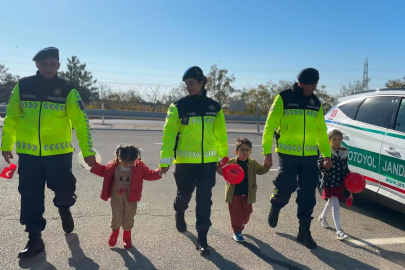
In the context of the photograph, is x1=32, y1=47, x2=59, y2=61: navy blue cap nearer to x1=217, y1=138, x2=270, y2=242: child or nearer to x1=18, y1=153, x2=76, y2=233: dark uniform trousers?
x1=18, y1=153, x2=76, y2=233: dark uniform trousers

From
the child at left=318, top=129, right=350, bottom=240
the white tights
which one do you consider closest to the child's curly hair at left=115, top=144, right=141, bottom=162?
the child at left=318, top=129, right=350, bottom=240

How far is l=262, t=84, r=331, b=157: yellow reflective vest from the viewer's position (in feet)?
12.5

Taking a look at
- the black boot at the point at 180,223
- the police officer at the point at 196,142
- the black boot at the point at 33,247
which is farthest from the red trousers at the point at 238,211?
the black boot at the point at 33,247

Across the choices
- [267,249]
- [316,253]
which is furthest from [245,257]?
[316,253]

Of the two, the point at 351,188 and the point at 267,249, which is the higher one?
the point at 351,188

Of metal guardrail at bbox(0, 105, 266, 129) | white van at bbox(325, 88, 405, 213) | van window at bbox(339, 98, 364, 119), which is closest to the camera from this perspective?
white van at bbox(325, 88, 405, 213)

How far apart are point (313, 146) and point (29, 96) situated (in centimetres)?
298

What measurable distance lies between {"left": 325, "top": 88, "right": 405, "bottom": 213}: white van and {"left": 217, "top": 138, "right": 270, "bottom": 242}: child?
1.62 metres

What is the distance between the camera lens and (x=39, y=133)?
10.9 feet

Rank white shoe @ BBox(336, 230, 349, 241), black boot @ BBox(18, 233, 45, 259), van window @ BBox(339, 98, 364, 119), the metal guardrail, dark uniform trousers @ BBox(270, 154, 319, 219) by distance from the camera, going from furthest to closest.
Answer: the metal guardrail < van window @ BBox(339, 98, 364, 119) < white shoe @ BBox(336, 230, 349, 241) < dark uniform trousers @ BBox(270, 154, 319, 219) < black boot @ BBox(18, 233, 45, 259)

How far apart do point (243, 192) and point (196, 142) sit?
34.1 inches

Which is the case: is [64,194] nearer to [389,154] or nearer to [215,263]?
[215,263]

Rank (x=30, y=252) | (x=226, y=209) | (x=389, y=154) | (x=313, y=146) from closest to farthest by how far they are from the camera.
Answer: (x=30, y=252) < (x=313, y=146) < (x=389, y=154) < (x=226, y=209)

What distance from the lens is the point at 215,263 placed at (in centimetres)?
329
